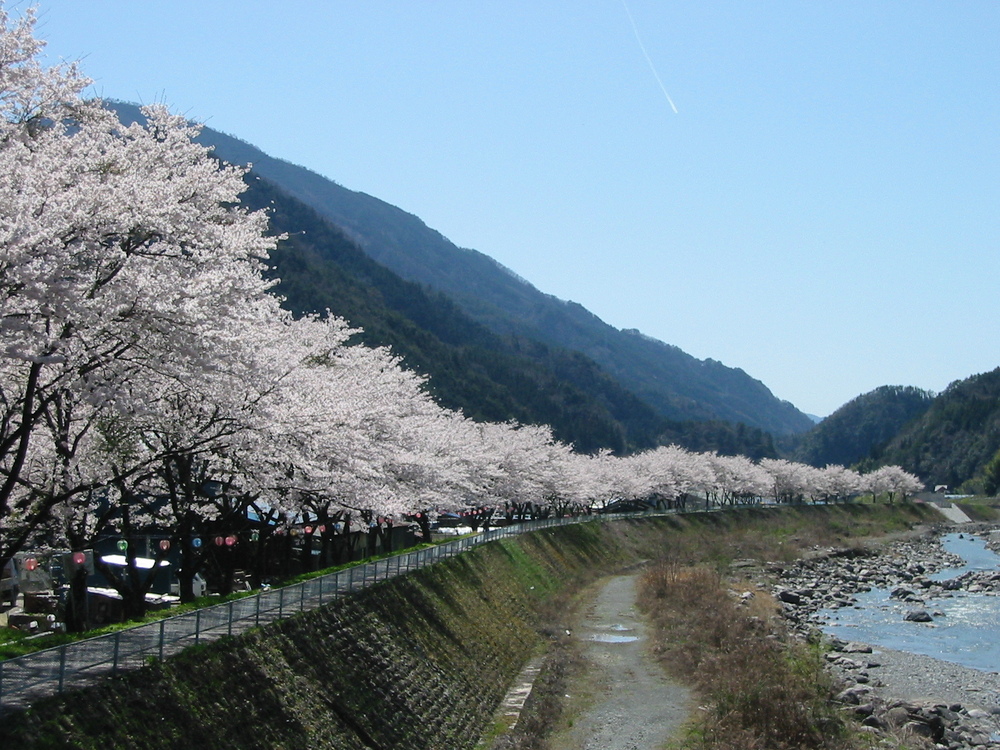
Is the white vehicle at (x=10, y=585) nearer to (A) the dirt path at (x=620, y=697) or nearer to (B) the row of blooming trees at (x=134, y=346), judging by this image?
(B) the row of blooming trees at (x=134, y=346)

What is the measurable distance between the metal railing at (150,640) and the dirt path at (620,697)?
8.04 metres

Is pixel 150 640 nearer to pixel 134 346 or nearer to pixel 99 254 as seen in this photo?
pixel 134 346

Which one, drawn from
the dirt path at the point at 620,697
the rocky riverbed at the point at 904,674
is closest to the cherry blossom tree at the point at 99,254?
the dirt path at the point at 620,697

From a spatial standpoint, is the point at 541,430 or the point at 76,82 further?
the point at 541,430

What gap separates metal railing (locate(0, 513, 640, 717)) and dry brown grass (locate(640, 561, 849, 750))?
36.2 feet

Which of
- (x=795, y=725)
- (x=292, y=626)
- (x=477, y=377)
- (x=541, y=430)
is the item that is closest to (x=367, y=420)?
(x=292, y=626)

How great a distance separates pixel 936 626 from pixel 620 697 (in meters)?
28.8

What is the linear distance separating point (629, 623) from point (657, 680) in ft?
37.4

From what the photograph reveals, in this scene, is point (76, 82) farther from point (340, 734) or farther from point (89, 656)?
point (340, 734)

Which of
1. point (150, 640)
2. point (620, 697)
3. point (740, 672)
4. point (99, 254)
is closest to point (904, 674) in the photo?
point (740, 672)

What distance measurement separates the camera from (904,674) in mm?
35562

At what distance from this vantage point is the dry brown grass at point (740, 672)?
23.0 m

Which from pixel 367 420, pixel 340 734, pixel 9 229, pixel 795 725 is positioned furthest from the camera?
pixel 367 420

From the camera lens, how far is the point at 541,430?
93250 mm
